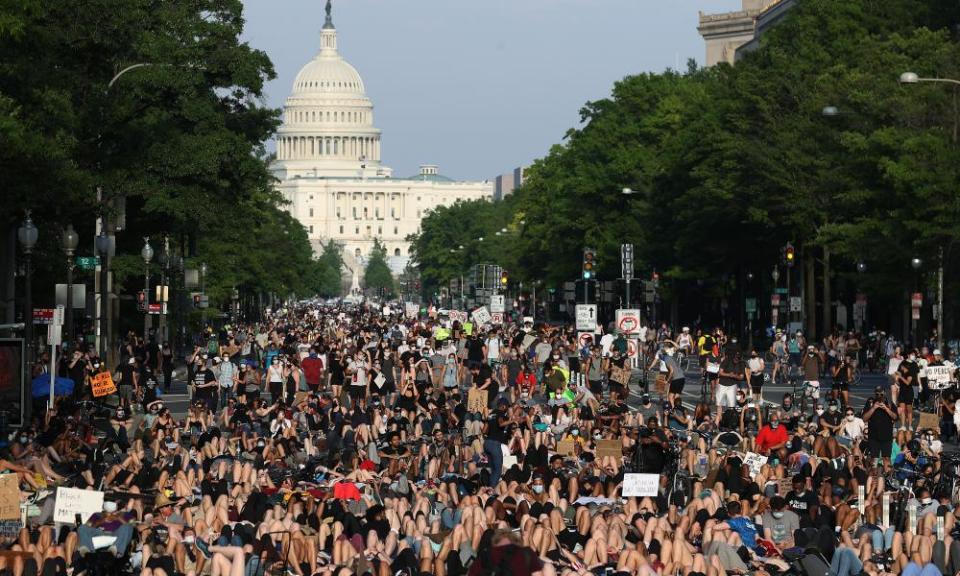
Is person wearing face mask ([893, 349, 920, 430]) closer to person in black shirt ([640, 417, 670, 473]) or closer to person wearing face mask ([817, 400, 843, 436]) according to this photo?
person wearing face mask ([817, 400, 843, 436])

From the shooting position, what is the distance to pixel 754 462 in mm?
27875

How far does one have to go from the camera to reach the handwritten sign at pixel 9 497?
23000 millimetres

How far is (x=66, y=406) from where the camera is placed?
35.5 m

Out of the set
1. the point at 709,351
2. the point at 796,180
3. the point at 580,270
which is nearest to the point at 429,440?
the point at 709,351

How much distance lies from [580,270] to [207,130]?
5023 cm

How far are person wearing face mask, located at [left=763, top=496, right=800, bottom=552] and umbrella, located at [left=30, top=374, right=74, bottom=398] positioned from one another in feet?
56.6

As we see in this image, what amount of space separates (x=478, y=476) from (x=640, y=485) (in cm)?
368

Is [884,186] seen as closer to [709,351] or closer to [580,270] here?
[709,351]

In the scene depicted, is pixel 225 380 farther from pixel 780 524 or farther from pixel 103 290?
pixel 780 524

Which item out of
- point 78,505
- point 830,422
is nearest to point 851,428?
point 830,422

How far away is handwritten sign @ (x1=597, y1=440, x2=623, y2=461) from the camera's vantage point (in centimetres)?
3025

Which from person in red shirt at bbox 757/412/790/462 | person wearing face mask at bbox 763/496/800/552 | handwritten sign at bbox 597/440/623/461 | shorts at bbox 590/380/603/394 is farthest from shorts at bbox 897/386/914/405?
person wearing face mask at bbox 763/496/800/552

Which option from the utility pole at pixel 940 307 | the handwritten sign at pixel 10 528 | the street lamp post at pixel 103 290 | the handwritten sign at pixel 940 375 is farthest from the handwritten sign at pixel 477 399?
the utility pole at pixel 940 307

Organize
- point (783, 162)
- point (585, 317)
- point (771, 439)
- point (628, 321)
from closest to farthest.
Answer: point (771, 439), point (628, 321), point (585, 317), point (783, 162)
